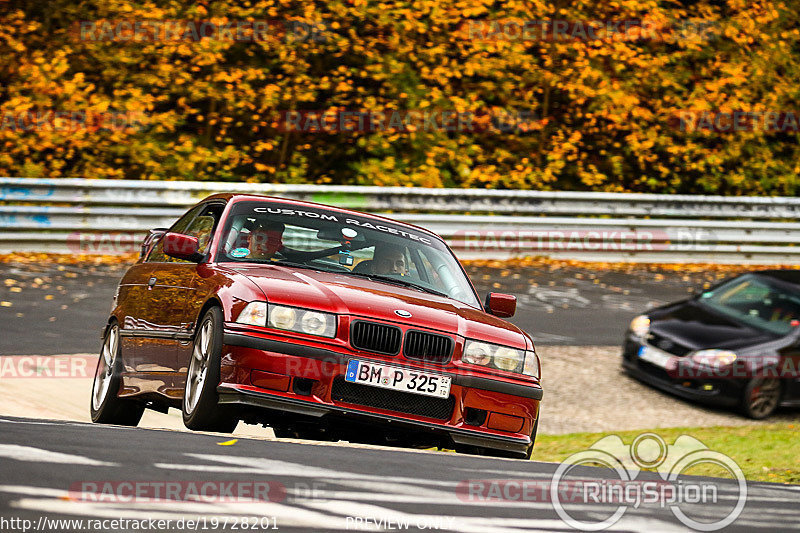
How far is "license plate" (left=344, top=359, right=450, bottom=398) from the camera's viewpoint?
6676 mm

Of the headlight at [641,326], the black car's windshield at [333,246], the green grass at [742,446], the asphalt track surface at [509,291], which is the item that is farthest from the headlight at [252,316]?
the headlight at [641,326]

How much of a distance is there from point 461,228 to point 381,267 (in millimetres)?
10232

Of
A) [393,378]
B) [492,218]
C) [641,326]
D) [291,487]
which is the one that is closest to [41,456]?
[291,487]

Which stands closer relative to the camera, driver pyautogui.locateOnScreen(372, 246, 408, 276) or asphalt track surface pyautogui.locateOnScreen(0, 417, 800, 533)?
asphalt track surface pyautogui.locateOnScreen(0, 417, 800, 533)

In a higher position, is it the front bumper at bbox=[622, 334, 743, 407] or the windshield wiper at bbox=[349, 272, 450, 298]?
the windshield wiper at bbox=[349, 272, 450, 298]

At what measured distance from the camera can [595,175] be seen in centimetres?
2264

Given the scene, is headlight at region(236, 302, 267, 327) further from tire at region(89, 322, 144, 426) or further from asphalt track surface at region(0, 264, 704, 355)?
asphalt track surface at region(0, 264, 704, 355)

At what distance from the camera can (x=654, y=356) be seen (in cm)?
1210

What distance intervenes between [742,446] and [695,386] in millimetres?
1295

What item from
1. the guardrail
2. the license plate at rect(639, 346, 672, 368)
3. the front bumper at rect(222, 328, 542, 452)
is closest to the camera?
the front bumper at rect(222, 328, 542, 452)

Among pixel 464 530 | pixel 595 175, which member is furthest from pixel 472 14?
pixel 464 530

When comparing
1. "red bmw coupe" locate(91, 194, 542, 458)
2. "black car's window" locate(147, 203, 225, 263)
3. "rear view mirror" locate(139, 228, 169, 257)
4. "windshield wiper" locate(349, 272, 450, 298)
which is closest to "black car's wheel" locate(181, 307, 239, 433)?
"red bmw coupe" locate(91, 194, 542, 458)

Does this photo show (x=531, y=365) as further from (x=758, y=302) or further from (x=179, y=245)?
(x=758, y=302)

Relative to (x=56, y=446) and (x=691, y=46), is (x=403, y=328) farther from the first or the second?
(x=691, y=46)
